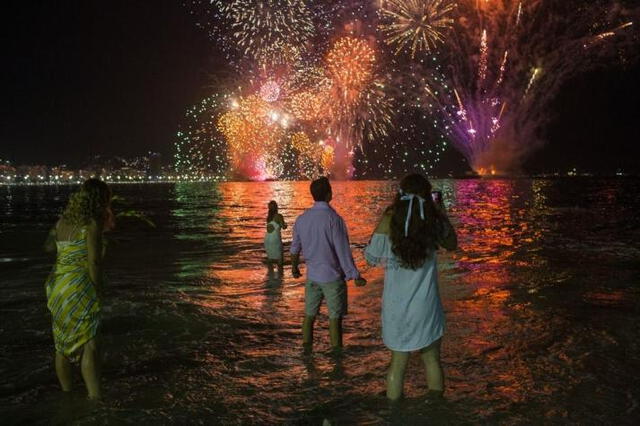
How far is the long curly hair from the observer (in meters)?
4.30

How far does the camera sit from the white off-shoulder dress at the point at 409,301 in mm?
4281

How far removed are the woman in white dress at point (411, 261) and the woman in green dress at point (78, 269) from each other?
204 cm

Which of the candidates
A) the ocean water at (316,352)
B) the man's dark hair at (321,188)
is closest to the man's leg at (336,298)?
the ocean water at (316,352)

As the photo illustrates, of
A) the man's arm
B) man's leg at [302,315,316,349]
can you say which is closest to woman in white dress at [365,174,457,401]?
the man's arm

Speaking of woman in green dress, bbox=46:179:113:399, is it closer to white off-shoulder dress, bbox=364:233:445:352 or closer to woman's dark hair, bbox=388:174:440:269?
white off-shoulder dress, bbox=364:233:445:352

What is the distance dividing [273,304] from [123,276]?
15.1 feet

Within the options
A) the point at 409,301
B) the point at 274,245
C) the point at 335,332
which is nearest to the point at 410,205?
the point at 409,301

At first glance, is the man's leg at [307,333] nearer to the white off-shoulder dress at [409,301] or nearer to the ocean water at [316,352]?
the ocean water at [316,352]

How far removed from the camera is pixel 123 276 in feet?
39.4

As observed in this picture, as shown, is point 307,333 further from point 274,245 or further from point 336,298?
point 274,245

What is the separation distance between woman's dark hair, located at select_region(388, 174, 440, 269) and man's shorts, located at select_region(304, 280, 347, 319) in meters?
1.70

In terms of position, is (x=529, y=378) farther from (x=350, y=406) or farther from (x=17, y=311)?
(x=17, y=311)

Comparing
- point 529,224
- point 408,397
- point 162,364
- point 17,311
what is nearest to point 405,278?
point 408,397

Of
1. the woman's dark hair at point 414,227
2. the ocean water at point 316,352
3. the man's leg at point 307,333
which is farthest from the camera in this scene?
the man's leg at point 307,333
